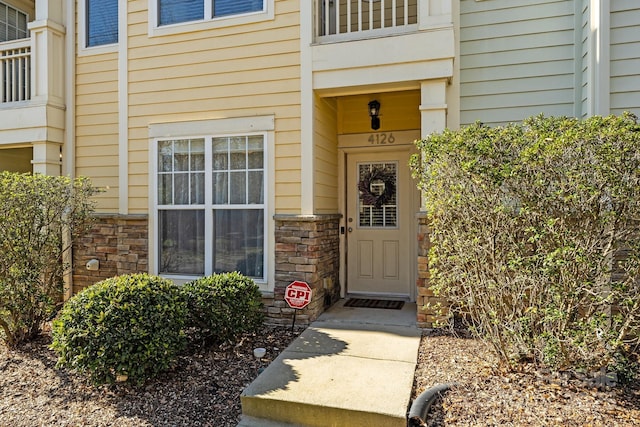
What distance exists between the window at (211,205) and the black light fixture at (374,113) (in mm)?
1584

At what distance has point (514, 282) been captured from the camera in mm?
3240

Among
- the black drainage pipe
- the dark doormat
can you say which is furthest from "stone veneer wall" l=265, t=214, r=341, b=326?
the black drainage pipe

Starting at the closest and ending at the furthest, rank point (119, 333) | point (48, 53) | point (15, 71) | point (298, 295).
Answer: point (119, 333), point (298, 295), point (48, 53), point (15, 71)

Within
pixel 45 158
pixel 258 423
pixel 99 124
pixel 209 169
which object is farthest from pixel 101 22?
pixel 258 423

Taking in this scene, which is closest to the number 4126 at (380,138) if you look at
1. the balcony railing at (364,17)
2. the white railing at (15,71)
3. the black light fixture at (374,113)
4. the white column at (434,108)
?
the black light fixture at (374,113)

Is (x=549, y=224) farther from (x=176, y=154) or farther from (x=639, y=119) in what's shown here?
(x=176, y=154)

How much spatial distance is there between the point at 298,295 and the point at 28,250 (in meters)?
2.91

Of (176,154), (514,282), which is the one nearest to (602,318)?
(514,282)

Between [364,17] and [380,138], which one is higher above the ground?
[364,17]

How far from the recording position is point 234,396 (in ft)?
11.0

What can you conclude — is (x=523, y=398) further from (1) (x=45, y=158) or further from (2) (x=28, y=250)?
(1) (x=45, y=158)

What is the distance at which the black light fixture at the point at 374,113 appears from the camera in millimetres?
5684

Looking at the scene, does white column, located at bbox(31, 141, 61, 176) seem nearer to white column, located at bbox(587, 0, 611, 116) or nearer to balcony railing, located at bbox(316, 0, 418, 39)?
balcony railing, located at bbox(316, 0, 418, 39)

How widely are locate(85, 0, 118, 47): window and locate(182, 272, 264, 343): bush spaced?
12.7ft
